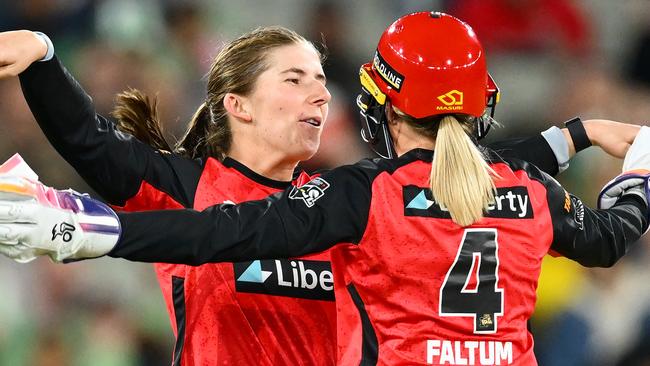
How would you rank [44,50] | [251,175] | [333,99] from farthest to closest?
1. [333,99]
2. [251,175]
3. [44,50]

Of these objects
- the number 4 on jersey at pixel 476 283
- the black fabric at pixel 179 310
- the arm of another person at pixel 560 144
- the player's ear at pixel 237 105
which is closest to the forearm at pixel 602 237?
the number 4 on jersey at pixel 476 283

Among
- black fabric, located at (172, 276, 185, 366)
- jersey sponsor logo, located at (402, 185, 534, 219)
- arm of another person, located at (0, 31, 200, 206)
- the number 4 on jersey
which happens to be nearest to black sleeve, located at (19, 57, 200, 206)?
arm of another person, located at (0, 31, 200, 206)

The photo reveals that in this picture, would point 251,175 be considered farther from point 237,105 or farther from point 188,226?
point 188,226

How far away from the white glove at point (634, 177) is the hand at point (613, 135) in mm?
41

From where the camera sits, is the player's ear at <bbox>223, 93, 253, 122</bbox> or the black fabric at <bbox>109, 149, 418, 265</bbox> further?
the player's ear at <bbox>223, 93, 253, 122</bbox>

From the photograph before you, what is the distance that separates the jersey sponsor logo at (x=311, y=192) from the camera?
247 centimetres

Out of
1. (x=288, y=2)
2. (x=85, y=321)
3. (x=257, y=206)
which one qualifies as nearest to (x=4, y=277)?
(x=85, y=321)

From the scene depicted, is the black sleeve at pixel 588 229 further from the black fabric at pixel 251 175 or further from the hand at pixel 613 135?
the black fabric at pixel 251 175

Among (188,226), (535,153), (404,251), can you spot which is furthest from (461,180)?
(535,153)

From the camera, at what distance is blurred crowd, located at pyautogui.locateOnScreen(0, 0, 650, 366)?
222 inches

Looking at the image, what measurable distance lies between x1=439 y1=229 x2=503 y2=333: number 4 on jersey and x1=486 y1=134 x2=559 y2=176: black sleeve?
2.33 feet

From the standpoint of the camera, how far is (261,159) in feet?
11.2

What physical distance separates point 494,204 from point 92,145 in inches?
43.4

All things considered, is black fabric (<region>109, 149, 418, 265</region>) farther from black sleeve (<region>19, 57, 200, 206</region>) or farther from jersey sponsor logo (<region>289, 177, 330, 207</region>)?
black sleeve (<region>19, 57, 200, 206</region>)
